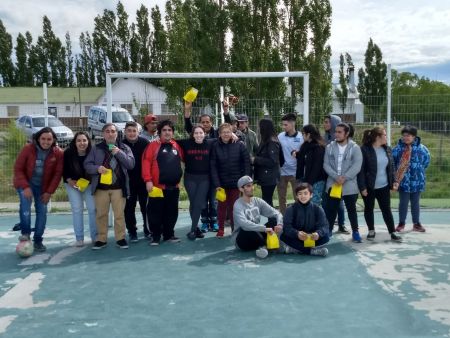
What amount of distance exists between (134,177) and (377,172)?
3.26m

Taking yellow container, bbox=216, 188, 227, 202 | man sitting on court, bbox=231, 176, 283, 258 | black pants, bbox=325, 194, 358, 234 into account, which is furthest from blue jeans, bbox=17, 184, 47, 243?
black pants, bbox=325, 194, 358, 234

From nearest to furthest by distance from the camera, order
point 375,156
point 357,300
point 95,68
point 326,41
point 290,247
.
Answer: point 357,300
point 290,247
point 375,156
point 326,41
point 95,68

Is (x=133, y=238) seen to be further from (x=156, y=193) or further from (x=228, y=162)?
(x=228, y=162)

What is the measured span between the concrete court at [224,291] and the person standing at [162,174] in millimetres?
404

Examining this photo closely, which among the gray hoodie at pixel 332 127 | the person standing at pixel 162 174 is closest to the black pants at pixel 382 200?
the gray hoodie at pixel 332 127

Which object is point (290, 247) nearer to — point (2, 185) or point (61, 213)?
point (61, 213)

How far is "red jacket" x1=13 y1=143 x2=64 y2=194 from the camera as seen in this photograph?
605 centimetres

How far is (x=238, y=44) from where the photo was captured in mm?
17297

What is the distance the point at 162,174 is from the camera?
6.42m

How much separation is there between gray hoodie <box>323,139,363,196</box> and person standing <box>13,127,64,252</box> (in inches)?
137

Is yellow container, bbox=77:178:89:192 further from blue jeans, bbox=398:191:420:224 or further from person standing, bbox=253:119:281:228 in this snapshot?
blue jeans, bbox=398:191:420:224

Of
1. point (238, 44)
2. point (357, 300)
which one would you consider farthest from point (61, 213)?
point (238, 44)

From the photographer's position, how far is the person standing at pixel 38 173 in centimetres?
607

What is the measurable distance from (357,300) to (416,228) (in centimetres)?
319
